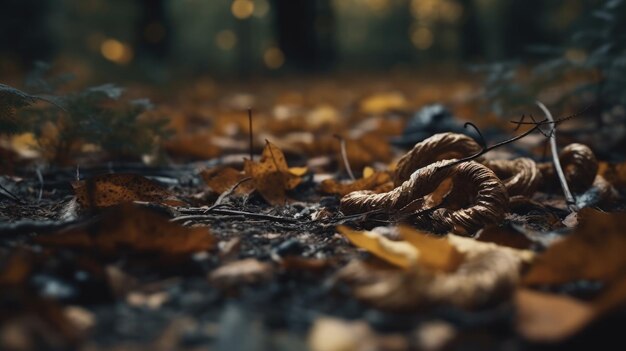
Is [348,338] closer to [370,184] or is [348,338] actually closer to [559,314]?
[559,314]

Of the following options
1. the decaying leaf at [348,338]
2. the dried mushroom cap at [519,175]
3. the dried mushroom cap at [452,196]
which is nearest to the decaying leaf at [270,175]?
the dried mushroom cap at [452,196]

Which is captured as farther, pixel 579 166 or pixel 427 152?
pixel 579 166

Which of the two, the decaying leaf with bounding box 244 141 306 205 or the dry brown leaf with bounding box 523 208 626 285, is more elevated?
the dry brown leaf with bounding box 523 208 626 285

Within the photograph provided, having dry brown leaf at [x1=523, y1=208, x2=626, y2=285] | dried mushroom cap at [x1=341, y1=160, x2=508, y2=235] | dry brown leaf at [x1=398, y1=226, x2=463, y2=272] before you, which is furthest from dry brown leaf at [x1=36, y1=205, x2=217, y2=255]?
dry brown leaf at [x1=523, y1=208, x2=626, y2=285]

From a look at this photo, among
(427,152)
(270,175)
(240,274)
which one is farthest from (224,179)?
(240,274)

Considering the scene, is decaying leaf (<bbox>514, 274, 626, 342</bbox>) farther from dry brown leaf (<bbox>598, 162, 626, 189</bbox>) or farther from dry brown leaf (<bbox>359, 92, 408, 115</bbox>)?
dry brown leaf (<bbox>359, 92, 408, 115</bbox>)

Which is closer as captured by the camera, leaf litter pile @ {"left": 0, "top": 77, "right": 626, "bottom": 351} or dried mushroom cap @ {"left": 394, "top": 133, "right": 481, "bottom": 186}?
leaf litter pile @ {"left": 0, "top": 77, "right": 626, "bottom": 351}

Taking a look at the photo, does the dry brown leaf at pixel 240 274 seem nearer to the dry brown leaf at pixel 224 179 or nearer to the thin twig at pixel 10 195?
the dry brown leaf at pixel 224 179

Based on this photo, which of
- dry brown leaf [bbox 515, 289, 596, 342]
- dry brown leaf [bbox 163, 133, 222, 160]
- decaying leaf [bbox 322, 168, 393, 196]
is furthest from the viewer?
dry brown leaf [bbox 163, 133, 222, 160]
